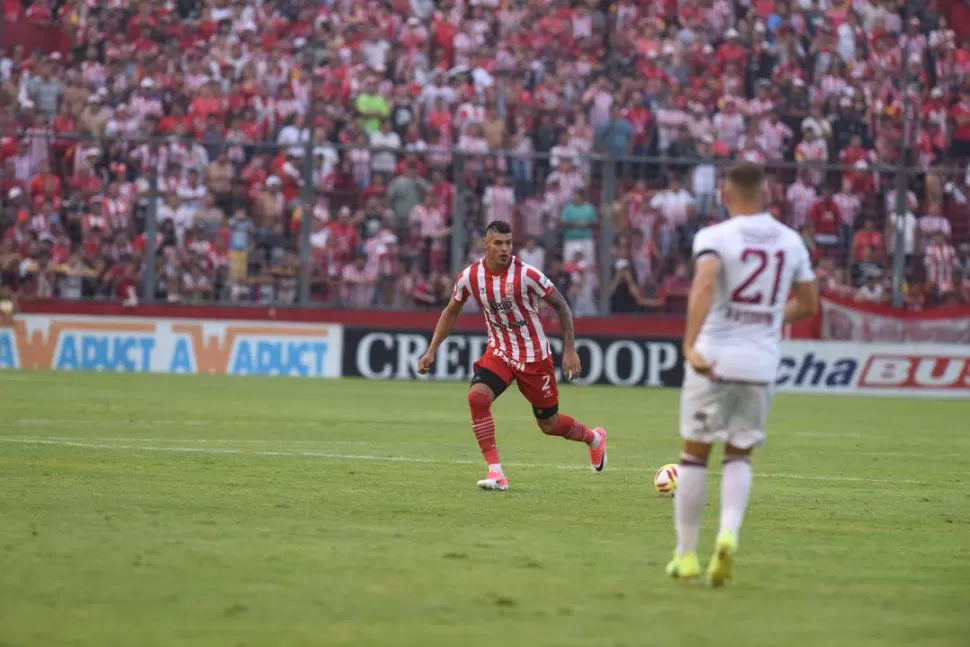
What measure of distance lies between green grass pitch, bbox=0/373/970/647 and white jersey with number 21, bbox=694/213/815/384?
103 cm

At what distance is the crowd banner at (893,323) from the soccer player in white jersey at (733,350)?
21253 millimetres

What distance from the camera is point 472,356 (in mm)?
29109

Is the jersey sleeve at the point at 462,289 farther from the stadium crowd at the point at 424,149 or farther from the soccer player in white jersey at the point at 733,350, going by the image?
the stadium crowd at the point at 424,149

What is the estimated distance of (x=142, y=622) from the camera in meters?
6.46

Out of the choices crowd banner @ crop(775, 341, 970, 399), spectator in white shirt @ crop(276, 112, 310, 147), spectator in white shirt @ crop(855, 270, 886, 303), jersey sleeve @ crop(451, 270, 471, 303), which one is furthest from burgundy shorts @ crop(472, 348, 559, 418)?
spectator in white shirt @ crop(855, 270, 886, 303)

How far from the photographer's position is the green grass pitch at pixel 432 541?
21.7 feet

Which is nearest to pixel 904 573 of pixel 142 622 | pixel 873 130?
pixel 142 622

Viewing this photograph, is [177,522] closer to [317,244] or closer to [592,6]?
[317,244]

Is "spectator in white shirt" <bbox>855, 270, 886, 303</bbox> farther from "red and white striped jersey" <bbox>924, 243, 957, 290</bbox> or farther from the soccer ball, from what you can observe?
the soccer ball

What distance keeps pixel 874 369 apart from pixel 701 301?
22.1 m

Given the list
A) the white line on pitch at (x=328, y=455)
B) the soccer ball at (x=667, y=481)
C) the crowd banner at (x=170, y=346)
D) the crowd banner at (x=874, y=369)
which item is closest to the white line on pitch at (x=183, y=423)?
the white line on pitch at (x=328, y=455)

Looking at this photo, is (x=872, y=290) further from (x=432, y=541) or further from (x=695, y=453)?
(x=695, y=453)

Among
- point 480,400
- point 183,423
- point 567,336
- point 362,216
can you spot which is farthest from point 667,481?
point 362,216

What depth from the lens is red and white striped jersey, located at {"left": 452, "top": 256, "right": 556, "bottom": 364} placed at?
13008 mm
